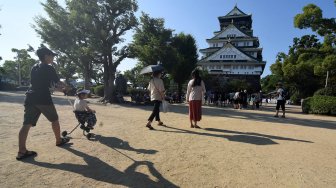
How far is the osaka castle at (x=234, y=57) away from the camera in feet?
128

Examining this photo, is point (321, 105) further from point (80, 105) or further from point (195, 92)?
point (80, 105)

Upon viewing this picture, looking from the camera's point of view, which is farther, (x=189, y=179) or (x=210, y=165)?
(x=210, y=165)

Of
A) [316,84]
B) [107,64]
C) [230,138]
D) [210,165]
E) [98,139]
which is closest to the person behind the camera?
[210,165]

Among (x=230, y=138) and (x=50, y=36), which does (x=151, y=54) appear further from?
(x=230, y=138)

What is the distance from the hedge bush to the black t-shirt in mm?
15817

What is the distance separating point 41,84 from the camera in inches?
170

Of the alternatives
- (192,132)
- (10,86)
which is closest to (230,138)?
(192,132)

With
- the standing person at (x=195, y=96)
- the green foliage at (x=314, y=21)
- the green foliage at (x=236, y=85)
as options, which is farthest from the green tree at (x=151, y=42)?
the green foliage at (x=236, y=85)

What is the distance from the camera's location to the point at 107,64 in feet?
62.3

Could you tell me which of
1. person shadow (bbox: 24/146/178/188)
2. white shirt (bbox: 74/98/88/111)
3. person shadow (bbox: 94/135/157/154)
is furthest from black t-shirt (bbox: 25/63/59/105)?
person shadow (bbox: 94/135/157/154)

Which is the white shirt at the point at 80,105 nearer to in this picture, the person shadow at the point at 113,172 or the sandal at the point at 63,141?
the sandal at the point at 63,141

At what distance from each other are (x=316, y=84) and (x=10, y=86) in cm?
4224

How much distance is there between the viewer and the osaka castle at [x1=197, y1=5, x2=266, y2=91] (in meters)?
38.9

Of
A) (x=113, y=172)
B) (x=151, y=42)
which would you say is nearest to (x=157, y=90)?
(x=113, y=172)
